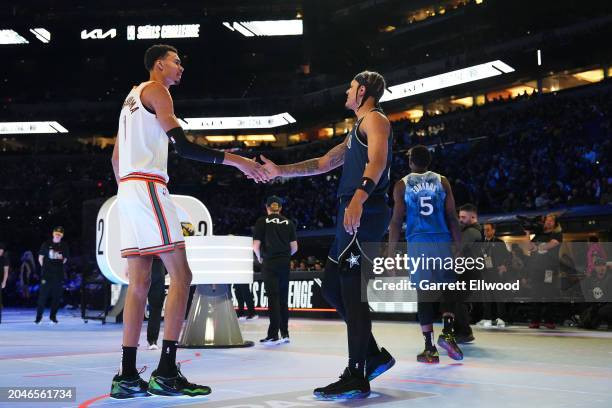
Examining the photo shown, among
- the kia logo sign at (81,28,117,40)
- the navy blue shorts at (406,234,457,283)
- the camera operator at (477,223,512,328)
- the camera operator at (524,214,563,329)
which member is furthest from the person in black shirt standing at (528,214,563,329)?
the kia logo sign at (81,28,117,40)

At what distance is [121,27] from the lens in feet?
125

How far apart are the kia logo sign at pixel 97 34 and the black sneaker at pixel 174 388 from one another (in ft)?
123

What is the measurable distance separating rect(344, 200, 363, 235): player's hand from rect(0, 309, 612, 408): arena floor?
2.95 feet

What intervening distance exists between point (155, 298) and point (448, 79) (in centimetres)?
2604

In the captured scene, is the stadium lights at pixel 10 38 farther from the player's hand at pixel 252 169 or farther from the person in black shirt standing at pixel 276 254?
the player's hand at pixel 252 169

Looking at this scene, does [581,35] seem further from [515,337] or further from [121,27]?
→ [121,27]

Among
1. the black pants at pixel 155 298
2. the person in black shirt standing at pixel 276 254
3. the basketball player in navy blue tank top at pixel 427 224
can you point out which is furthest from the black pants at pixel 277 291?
the basketball player in navy blue tank top at pixel 427 224

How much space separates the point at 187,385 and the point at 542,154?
705 inches

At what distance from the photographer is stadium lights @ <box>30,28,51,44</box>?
3709 cm

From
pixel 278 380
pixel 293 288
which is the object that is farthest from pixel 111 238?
pixel 278 380

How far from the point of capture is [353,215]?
3408mm

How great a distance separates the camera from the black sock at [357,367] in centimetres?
352

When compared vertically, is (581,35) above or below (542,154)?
above

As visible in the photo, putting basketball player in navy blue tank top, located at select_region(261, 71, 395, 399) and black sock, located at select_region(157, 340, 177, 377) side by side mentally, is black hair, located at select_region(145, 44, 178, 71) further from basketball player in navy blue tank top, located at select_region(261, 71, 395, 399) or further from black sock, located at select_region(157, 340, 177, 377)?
black sock, located at select_region(157, 340, 177, 377)
